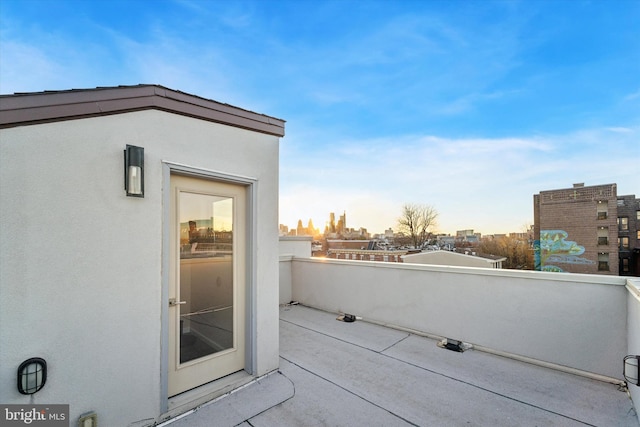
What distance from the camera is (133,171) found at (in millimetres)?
1990

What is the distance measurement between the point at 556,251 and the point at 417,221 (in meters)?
14.4

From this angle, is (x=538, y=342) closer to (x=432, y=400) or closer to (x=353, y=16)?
(x=432, y=400)

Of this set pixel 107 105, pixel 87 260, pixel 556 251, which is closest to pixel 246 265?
pixel 87 260

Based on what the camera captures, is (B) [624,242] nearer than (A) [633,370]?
No

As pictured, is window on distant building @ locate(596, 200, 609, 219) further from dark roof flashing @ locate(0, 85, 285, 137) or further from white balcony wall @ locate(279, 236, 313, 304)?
dark roof flashing @ locate(0, 85, 285, 137)

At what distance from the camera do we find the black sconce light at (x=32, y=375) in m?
1.58

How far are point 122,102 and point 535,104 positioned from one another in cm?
1448

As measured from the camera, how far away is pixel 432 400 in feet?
7.89

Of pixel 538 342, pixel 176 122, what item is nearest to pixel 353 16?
pixel 176 122

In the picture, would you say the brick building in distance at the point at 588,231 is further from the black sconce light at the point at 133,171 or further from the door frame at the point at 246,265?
the black sconce light at the point at 133,171

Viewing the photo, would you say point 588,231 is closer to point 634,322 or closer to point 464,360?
point 634,322

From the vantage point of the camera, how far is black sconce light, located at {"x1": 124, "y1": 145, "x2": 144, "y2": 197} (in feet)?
6.50

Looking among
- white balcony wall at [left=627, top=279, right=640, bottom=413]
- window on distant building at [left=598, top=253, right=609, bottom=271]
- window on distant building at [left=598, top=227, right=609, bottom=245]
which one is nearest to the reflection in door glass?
white balcony wall at [left=627, top=279, right=640, bottom=413]

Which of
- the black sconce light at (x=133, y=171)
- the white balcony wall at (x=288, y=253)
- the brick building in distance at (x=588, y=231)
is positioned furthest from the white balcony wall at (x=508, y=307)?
the brick building in distance at (x=588, y=231)
